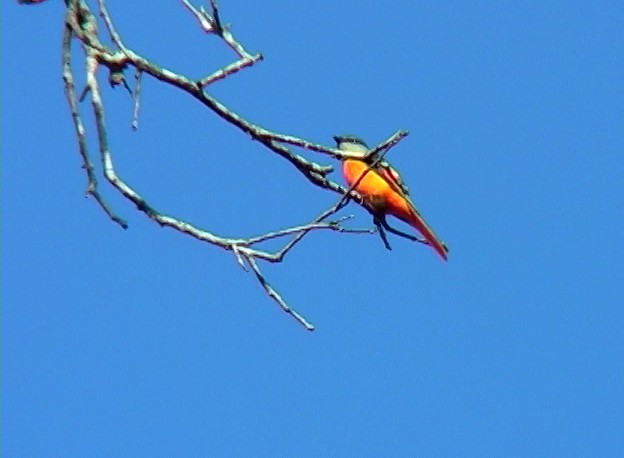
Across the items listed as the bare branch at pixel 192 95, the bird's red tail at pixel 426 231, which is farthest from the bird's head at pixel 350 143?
the bare branch at pixel 192 95

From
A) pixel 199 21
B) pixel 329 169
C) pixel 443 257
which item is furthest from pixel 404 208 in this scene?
pixel 199 21

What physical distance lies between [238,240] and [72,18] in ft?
2.75

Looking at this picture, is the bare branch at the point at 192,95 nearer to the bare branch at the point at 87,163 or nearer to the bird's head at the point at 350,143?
the bare branch at the point at 87,163

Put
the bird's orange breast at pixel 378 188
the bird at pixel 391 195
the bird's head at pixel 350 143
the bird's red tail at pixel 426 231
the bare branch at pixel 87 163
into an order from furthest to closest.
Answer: the bird's head at pixel 350 143 < the bird's red tail at pixel 426 231 < the bird at pixel 391 195 < the bird's orange breast at pixel 378 188 < the bare branch at pixel 87 163

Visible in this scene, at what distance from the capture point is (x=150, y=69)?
3.28 m

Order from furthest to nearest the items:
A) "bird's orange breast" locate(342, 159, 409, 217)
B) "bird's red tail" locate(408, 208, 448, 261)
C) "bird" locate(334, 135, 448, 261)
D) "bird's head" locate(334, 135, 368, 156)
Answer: "bird's head" locate(334, 135, 368, 156) → "bird's red tail" locate(408, 208, 448, 261) → "bird" locate(334, 135, 448, 261) → "bird's orange breast" locate(342, 159, 409, 217)

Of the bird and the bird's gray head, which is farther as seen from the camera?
the bird's gray head

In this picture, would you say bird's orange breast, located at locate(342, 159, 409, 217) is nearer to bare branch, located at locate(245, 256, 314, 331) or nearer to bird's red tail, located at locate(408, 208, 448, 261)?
bird's red tail, located at locate(408, 208, 448, 261)

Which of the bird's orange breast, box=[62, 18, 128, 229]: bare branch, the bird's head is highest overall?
the bird's head

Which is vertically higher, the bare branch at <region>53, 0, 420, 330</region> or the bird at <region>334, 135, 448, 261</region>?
the bird at <region>334, 135, 448, 261</region>

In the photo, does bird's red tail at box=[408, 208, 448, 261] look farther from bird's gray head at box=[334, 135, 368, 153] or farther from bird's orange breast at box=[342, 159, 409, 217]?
bird's gray head at box=[334, 135, 368, 153]

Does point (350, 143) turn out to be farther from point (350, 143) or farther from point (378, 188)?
point (378, 188)

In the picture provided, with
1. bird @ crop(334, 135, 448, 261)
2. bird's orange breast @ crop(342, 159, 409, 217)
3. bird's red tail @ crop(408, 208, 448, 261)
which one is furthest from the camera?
bird's red tail @ crop(408, 208, 448, 261)

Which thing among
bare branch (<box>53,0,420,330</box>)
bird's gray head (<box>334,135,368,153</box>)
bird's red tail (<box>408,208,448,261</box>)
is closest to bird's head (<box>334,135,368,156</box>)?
→ bird's gray head (<box>334,135,368,153</box>)
